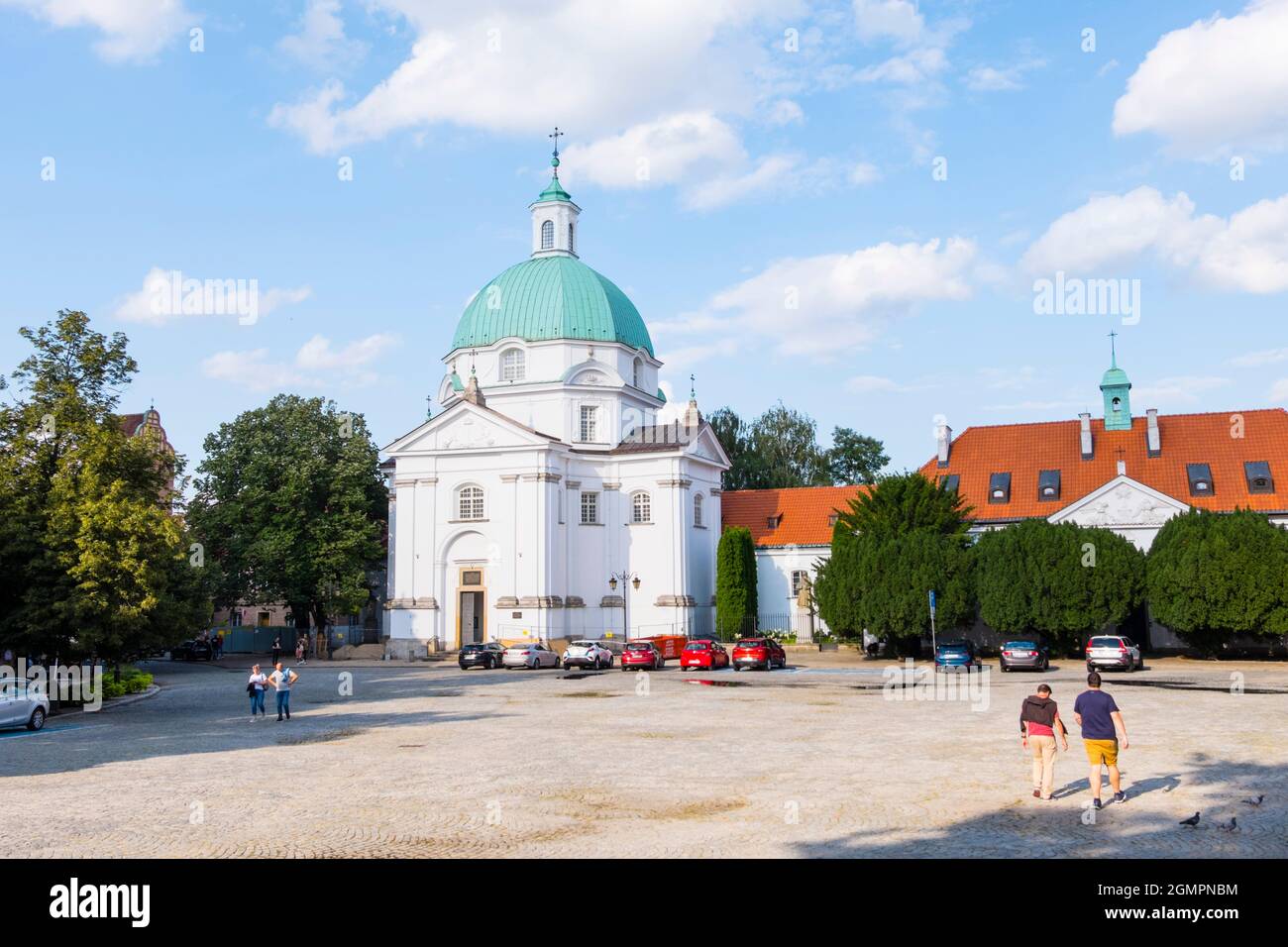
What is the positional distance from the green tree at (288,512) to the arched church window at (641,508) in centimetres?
1319

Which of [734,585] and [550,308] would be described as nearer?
[734,585]

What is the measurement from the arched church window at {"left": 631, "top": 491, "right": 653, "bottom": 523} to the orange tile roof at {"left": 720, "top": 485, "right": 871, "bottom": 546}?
27.7 feet

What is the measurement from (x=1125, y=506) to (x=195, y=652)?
47.5 m

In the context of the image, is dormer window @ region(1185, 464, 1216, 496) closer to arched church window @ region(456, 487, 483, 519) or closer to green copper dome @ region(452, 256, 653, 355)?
green copper dome @ region(452, 256, 653, 355)

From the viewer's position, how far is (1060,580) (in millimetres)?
46469

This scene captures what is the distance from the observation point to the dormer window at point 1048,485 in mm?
58188

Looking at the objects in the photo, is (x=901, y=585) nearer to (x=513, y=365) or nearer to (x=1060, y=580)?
(x=1060, y=580)

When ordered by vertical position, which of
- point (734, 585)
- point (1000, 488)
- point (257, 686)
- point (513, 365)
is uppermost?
point (513, 365)

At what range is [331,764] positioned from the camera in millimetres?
17562

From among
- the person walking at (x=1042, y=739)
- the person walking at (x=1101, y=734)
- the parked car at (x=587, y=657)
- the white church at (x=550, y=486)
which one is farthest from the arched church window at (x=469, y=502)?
the person walking at (x=1101, y=734)

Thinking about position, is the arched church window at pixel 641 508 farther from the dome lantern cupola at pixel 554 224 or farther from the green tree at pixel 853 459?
the green tree at pixel 853 459

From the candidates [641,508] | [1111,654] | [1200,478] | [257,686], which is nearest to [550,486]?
[641,508]
